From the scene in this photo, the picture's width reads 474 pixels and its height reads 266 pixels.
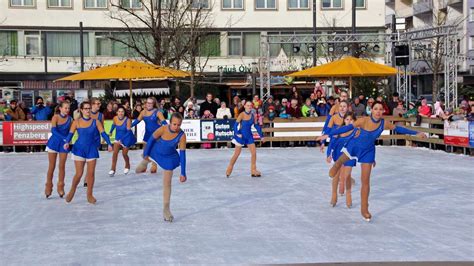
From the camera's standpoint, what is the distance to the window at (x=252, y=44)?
171 feet

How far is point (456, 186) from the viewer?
1566cm

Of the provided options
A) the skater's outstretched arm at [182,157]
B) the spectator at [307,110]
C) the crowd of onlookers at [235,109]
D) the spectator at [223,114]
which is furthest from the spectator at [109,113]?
the skater's outstretched arm at [182,157]

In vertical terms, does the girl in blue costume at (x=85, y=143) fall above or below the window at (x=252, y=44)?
below

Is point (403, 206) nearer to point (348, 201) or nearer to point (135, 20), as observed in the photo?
point (348, 201)

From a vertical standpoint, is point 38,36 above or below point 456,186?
above

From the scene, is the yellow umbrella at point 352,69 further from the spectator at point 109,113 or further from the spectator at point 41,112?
the spectator at point 41,112

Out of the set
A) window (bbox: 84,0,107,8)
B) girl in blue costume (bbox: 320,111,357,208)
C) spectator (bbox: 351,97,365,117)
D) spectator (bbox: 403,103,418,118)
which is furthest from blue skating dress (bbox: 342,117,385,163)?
window (bbox: 84,0,107,8)

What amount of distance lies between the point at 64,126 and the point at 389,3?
6513 centimetres

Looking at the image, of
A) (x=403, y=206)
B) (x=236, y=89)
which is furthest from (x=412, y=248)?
(x=236, y=89)

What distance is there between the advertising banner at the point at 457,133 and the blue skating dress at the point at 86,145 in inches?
494

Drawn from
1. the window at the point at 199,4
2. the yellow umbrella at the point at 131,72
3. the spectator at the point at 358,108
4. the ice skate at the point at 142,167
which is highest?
the window at the point at 199,4

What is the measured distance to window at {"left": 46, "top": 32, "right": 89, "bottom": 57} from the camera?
167 ft

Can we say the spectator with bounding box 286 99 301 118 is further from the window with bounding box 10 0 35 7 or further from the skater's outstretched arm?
the window with bounding box 10 0 35 7

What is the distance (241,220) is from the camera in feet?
37.8
